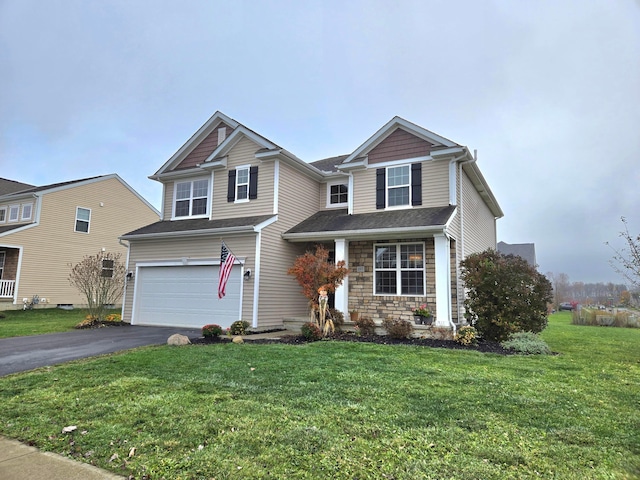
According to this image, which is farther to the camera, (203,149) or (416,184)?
(203,149)

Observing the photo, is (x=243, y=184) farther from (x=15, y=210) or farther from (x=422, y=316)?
(x=15, y=210)

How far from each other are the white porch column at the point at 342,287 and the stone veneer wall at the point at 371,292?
0.23 meters

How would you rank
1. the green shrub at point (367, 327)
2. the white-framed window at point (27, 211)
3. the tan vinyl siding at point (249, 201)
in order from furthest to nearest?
the white-framed window at point (27, 211)
the tan vinyl siding at point (249, 201)
the green shrub at point (367, 327)

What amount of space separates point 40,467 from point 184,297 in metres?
11.0

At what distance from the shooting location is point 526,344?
8.45 meters

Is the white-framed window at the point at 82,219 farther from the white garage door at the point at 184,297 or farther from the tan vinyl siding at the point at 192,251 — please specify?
the white garage door at the point at 184,297

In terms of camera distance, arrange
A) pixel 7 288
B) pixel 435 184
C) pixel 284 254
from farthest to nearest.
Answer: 1. pixel 7 288
2. pixel 284 254
3. pixel 435 184

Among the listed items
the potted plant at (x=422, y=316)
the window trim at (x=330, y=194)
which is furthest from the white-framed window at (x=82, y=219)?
the potted plant at (x=422, y=316)

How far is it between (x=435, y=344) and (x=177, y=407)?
22.2 ft

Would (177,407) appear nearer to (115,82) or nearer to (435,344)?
(435,344)

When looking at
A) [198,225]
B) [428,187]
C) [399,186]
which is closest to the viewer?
[428,187]

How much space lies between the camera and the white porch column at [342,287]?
39.9ft

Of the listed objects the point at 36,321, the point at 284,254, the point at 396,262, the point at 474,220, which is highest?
the point at 474,220

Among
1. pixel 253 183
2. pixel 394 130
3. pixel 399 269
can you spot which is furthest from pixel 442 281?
pixel 253 183
